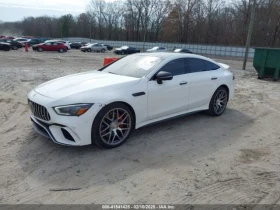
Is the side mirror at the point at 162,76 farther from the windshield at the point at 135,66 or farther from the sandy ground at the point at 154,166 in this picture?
the sandy ground at the point at 154,166

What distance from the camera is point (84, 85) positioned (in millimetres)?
3881

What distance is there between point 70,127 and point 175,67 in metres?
2.35

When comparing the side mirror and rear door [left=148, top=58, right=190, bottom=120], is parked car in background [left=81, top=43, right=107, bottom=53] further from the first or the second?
the side mirror

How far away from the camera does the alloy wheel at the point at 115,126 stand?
3.74 meters

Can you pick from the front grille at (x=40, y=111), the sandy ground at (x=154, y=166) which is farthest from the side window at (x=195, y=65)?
the front grille at (x=40, y=111)

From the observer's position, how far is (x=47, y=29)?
352ft

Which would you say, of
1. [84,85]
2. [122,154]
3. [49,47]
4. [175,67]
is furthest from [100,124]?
[49,47]

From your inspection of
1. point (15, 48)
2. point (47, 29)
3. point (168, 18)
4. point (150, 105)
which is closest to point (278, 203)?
point (150, 105)

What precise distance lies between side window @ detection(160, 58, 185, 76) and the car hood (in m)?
0.73

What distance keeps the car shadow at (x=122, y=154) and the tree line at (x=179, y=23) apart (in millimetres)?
44120

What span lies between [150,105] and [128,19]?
79.3 meters

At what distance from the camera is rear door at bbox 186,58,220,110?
4973mm

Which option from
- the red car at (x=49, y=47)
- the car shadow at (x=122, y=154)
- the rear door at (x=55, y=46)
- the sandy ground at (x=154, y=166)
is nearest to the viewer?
the sandy ground at (x=154, y=166)

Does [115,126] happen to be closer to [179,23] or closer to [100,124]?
[100,124]
